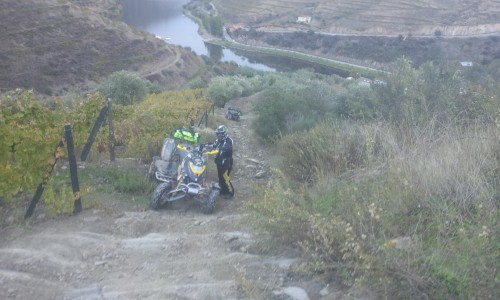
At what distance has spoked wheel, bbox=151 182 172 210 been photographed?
336 inches

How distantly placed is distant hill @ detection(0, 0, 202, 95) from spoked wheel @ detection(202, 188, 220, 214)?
32.4 meters

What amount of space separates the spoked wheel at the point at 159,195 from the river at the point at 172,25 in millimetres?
45472

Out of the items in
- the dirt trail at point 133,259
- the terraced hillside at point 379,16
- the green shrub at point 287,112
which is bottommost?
the terraced hillside at point 379,16

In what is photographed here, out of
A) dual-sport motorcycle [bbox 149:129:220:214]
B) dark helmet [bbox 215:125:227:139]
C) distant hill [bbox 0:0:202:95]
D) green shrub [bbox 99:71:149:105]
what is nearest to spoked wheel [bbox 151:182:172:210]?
dual-sport motorcycle [bbox 149:129:220:214]

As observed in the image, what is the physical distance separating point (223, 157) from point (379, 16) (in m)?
51.3

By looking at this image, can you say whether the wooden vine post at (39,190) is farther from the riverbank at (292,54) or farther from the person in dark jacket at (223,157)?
the riverbank at (292,54)

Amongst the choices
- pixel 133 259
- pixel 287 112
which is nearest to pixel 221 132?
pixel 133 259

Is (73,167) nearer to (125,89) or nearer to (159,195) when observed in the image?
(159,195)

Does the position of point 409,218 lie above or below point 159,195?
above

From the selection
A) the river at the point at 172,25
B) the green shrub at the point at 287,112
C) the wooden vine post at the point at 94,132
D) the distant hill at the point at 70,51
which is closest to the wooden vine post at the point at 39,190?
the wooden vine post at the point at 94,132

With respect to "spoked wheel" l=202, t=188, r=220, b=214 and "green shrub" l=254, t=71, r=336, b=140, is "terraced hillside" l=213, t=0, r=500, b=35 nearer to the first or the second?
"green shrub" l=254, t=71, r=336, b=140

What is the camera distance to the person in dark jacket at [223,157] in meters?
9.41

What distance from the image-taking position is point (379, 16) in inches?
2254

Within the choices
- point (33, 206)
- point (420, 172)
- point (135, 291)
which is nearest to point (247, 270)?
point (135, 291)
